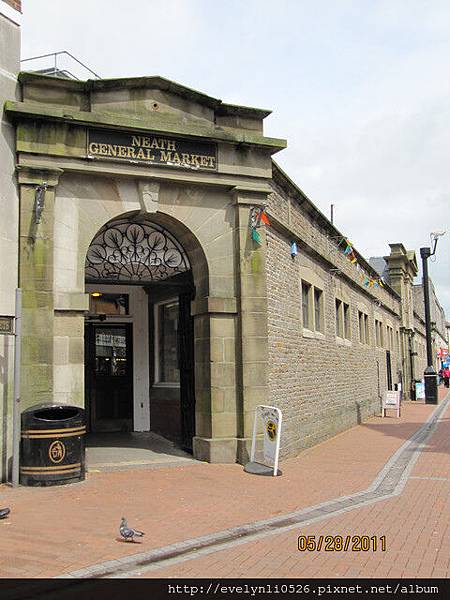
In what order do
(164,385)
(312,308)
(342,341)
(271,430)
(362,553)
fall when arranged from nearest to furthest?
(362,553)
(271,430)
(164,385)
(312,308)
(342,341)

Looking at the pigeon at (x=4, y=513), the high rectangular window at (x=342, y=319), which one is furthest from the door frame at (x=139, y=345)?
the pigeon at (x=4, y=513)

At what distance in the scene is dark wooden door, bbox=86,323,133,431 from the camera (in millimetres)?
13172

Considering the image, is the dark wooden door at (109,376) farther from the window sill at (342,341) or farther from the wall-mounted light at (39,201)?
the window sill at (342,341)

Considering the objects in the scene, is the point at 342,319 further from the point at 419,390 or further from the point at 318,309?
the point at 419,390

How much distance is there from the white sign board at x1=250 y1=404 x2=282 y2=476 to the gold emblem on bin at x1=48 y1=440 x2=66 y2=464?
2.99 meters

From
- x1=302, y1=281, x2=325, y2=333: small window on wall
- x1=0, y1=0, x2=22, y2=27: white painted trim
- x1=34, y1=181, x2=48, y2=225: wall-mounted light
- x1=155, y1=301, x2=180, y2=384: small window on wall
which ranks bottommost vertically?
x1=155, y1=301, x2=180, y2=384: small window on wall

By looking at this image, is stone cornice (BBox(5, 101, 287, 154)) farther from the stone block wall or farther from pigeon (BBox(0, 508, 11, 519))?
pigeon (BBox(0, 508, 11, 519))

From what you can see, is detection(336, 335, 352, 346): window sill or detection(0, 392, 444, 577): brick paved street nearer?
detection(0, 392, 444, 577): brick paved street

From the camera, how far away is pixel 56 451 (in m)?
8.00

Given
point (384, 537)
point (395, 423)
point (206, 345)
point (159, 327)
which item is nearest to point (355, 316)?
point (395, 423)

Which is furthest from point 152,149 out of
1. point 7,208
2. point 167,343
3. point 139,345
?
point 139,345

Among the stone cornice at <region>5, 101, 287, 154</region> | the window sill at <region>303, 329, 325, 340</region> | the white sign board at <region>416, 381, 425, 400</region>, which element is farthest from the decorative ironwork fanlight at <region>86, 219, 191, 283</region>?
the white sign board at <region>416, 381, 425, 400</region>
